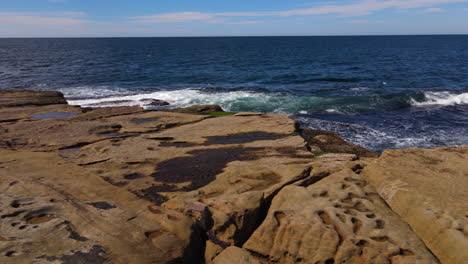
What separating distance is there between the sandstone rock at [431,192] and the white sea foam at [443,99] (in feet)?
81.4

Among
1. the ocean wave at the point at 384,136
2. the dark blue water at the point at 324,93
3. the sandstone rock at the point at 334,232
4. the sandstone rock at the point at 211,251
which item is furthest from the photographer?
the dark blue water at the point at 324,93

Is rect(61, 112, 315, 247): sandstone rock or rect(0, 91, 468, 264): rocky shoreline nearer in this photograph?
rect(0, 91, 468, 264): rocky shoreline

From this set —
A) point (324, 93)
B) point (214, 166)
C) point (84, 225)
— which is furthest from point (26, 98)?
point (324, 93)

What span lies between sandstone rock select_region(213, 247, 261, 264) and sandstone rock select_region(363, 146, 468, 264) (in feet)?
12.9

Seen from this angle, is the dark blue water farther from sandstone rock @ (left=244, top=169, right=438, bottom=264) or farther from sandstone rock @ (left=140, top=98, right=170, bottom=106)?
sandstone rock @ (left=244, top=169, right=438, bottom=264)

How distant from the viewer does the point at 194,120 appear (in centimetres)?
1647

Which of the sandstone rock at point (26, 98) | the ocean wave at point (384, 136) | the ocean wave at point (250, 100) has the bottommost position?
the ocean wave at point (384, 136)

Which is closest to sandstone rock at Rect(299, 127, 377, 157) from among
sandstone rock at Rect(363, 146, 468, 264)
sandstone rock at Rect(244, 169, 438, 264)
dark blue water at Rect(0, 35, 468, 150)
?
dark blue water at Rect(0, 35, 468, 150)

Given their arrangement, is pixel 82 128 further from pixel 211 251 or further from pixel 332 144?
pixel 332 144

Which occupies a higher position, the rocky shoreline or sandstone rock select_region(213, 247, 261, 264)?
the rocky shoreline

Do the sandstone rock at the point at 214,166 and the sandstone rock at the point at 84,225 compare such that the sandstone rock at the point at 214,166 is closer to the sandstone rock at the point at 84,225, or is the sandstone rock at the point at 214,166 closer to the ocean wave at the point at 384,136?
the sandstone rock at the point at 84,225

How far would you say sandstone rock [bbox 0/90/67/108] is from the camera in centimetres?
2145

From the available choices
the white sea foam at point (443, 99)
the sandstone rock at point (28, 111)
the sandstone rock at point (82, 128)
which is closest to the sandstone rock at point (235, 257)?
the sandstone rock at point (82, 128)

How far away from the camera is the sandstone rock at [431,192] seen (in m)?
6.82
